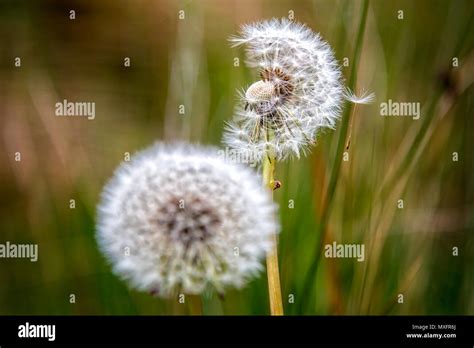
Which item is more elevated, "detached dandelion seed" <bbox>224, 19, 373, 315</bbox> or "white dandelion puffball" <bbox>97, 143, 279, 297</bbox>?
"detached dandelion seed" <bbox>224, 19, 373, 315</bbox>

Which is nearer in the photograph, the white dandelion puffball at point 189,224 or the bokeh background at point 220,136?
the white dandelion puffball at point 189,224

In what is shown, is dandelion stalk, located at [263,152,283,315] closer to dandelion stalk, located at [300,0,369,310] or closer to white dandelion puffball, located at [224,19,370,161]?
white dandelion puffball, located at [224,19,370,161]

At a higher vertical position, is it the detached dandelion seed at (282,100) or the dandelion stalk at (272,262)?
the detached dandelion seed at (282,100)

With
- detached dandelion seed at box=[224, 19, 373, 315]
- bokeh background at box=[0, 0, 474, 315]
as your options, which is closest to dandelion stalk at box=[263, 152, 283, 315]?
detached dandelion seed at box=[224, 19, 373, 315]

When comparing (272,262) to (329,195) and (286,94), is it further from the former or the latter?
(286,94)

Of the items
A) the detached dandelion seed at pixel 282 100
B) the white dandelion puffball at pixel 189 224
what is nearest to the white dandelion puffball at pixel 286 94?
the detached dandelion seed at pixel 282 100

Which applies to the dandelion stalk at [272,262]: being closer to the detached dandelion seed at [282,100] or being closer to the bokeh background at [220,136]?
the detached dandelion seed at [282,100]
